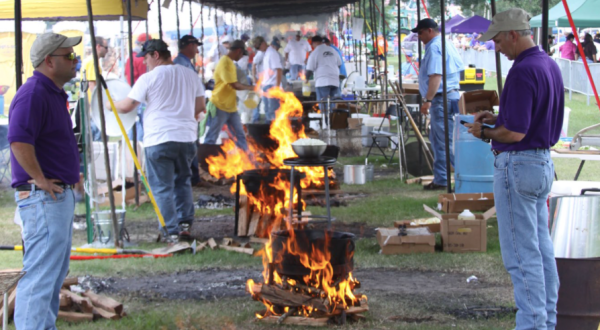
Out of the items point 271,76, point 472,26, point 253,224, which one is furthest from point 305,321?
point 472,26

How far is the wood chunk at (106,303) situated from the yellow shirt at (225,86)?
6.88 meters

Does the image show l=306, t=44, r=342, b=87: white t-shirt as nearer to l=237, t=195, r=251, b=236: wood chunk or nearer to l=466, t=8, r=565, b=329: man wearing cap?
l=237, t=195, r=251, b=236: wood chunk

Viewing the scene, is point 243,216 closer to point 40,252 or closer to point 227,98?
point 227,98

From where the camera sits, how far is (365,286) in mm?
6168

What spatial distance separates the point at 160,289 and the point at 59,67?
2507mm

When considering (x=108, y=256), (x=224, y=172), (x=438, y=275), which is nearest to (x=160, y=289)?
(x=108, y=256)

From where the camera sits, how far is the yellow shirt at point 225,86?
39.4 feet

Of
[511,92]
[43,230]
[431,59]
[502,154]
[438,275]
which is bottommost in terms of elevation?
[438,275]

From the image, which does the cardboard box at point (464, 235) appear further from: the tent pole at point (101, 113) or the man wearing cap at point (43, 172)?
the man wearing cap at point (43, 172)

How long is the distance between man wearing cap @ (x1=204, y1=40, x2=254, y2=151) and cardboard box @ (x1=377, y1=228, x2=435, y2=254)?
5432 mm

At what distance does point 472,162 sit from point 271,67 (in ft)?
31.6

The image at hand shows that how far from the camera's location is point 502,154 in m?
4.42

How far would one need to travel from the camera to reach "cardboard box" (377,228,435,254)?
7.22m

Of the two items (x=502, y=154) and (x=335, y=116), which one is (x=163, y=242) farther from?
(x=335, y=116)
